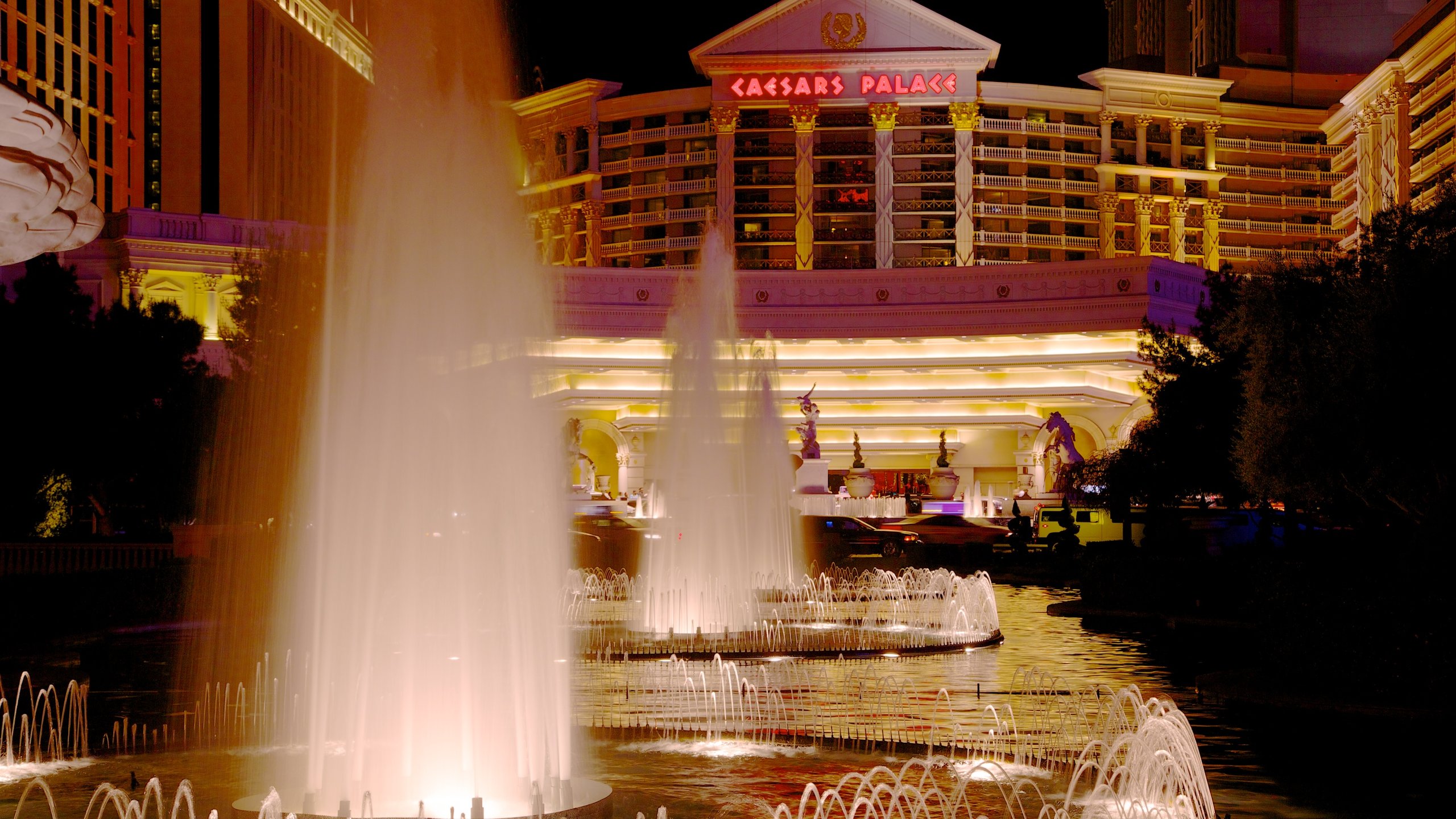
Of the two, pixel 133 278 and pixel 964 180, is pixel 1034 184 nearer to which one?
pixel 964 180

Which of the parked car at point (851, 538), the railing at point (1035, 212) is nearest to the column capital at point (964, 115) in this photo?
the railing at point (1035, 212)

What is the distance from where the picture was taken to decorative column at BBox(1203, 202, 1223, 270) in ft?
243

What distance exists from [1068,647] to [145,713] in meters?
11.0

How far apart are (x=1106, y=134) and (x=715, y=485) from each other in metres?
55.6

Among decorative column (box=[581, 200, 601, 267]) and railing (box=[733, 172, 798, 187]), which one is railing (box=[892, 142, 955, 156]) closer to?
railing (box=[733, 172, 798, 187])

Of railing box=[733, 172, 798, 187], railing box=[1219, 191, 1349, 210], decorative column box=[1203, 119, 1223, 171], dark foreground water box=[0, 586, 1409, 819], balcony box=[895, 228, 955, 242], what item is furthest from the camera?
railing box=[1219, 191, 1349, 210]

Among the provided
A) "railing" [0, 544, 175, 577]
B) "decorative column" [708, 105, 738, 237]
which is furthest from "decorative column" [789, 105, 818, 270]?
"railing" [0, 544, 175, 577]

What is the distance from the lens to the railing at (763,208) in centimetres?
7075

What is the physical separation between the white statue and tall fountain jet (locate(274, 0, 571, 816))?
2.22m

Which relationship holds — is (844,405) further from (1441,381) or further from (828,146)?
(1441,381)

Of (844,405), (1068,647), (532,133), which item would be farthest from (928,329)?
(1068,647)

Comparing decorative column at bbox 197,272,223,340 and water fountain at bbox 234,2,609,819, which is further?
decorative column at bbox 197,272,223,340

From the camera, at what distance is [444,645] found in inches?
331

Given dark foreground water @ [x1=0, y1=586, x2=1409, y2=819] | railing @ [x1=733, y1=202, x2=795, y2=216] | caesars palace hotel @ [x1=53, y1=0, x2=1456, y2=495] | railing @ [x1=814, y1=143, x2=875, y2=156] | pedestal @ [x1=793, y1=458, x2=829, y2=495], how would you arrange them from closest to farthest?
dark foreground water @ [x1=0, y1=586, x2=1409, y2=819] → pedestal @ [x1=793, y1=458, x2=829, y2=495] → caesars palace hotel @ [x1=53, y1=0, x2=1456, y2=495] → railing @ [x1=814, y1=143, x2=875, y2=156] → railing @ [x1=733, y1=202, x2=795, y2=216]
